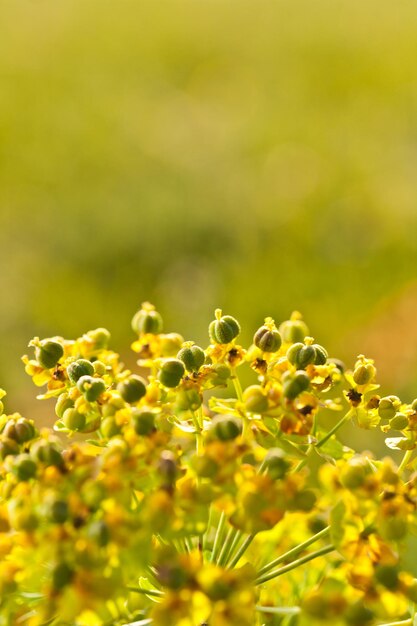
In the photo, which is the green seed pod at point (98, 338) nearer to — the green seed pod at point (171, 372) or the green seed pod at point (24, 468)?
the green seed pod at point (171, 372)

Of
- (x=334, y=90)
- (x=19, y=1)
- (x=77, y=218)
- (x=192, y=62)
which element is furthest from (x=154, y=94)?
(x=19, y=1)

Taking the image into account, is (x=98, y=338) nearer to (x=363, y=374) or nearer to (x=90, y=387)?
(x=90, y=387)

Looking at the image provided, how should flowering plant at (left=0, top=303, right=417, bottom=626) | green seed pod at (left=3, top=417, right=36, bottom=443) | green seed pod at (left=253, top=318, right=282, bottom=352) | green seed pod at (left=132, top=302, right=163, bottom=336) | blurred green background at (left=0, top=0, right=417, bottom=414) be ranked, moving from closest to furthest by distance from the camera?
1. flowering plant at (left=0, top=303, right=417, bottom=626)
2. green seed pod at (left=3, top=417, right=36, bottom=443)
3. green seed pod at (left=253, top=318, right=282, bottom=352)
4. green seed pod at (left=132, top=302, right=163, bottom=336)
5. blurred green background at (left=0, top=0, right=417, bottom=414)

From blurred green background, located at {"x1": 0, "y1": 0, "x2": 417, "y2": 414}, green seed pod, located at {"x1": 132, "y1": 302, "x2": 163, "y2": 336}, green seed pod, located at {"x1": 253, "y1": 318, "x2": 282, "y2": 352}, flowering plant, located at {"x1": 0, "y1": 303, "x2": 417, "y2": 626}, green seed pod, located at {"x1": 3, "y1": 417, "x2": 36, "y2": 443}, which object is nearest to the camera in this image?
flowering plant, located at {"x1": 0, "y1": 303, "x2": 417, "y2": 626}

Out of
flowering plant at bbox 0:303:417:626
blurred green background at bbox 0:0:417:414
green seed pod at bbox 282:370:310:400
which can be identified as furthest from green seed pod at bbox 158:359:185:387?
blurred green background at bbox 0:0:417:414

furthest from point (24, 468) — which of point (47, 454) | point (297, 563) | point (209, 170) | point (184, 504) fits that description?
point (209, 170)

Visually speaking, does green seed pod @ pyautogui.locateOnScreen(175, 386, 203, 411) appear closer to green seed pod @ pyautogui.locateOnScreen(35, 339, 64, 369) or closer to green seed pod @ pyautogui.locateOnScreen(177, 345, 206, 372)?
green seed pod @ pyautogui.locateOnScreen(177, 345, 206, 372)
